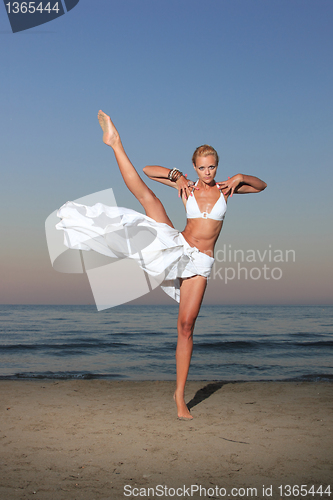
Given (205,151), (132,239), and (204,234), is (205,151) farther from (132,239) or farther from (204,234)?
(132,239)

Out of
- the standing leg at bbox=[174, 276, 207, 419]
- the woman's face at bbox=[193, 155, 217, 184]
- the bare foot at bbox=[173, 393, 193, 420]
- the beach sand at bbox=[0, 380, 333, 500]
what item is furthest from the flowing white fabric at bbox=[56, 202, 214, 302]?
the beach sand at bbox=[0, 380, 333, 500]

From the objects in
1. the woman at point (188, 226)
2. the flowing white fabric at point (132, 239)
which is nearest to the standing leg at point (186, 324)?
the woman at point (188, 226)

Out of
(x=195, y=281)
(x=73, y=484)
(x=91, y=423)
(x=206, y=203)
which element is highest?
(x=206, y=203)

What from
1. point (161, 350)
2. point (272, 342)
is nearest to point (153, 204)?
point (161, 350)

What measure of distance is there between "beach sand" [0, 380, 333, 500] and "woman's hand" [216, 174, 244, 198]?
2291 mm

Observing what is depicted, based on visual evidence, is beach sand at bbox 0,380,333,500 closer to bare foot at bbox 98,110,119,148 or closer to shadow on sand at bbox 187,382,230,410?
shadow on sand at bbox 187,382,230,410

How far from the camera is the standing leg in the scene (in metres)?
3.97

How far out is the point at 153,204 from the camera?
4.07 meters

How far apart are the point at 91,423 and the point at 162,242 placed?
1855 mm

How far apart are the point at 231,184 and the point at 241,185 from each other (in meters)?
0.21

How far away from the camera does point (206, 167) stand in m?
3.96

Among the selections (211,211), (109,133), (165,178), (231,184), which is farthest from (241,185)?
(109,133)

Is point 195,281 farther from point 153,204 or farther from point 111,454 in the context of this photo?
point 111,454

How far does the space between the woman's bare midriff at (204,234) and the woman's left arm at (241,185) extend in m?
0.36
